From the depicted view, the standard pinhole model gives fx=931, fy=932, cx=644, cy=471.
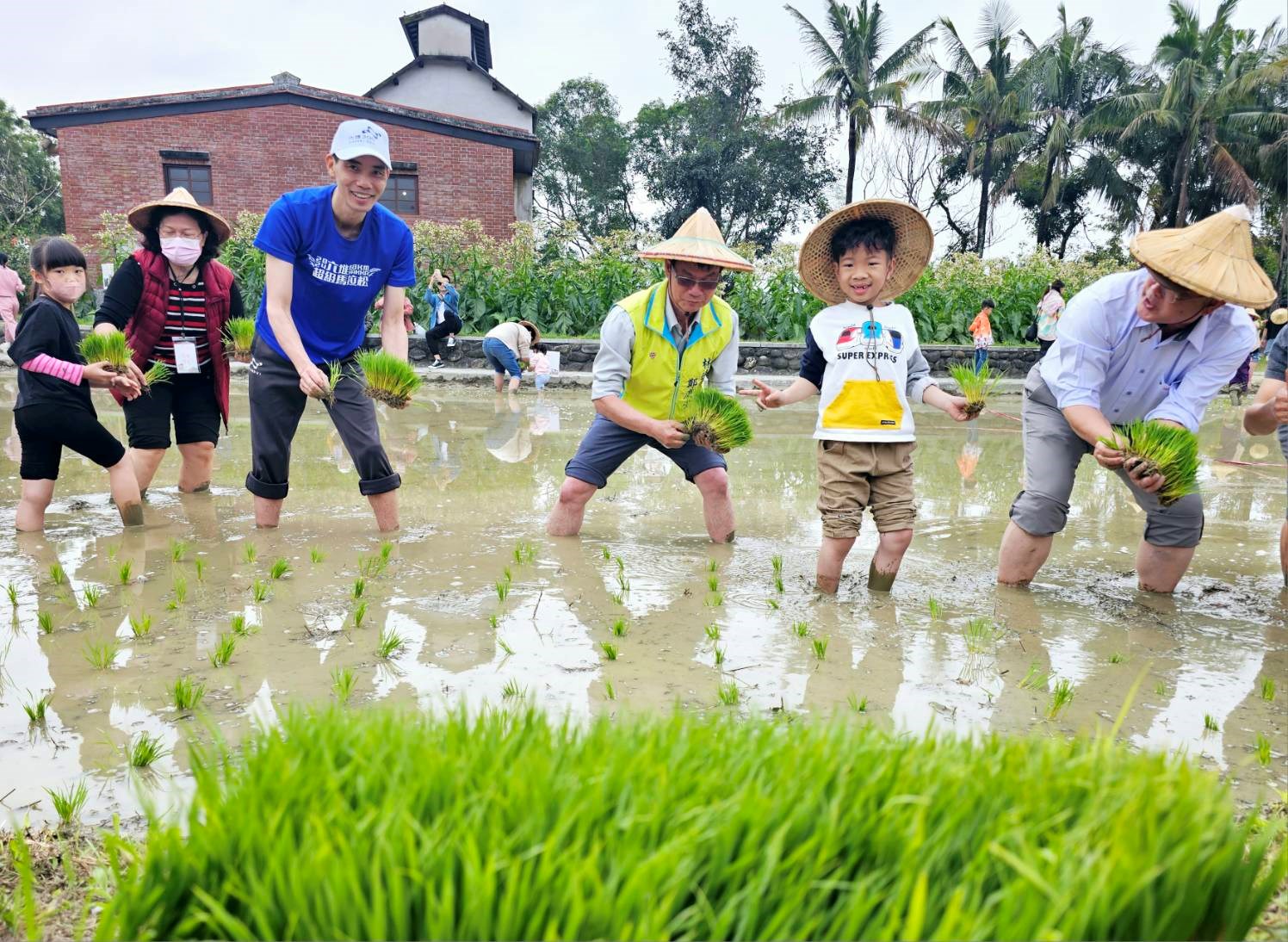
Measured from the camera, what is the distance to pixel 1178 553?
4312 mm

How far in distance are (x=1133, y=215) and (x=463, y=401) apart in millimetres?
30849

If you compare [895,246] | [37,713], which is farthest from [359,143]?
[37,713]

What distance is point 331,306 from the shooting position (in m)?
4.82

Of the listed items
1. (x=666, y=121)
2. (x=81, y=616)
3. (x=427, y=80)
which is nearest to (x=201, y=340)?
(x=81, y=616)

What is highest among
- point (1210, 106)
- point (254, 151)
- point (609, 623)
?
point (1210, 106)

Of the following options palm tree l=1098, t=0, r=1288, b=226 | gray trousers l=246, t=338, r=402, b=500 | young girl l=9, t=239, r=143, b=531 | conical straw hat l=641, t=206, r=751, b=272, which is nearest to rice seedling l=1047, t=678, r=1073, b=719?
conical straw hat l=641, t=206, r=751, b=272

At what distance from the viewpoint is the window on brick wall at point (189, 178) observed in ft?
84.1

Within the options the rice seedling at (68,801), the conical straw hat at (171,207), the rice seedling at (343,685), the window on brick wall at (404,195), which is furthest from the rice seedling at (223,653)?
the window on brick wall at (404,195)

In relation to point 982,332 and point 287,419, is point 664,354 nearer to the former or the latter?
point 287,419

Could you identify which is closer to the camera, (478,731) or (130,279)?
(478,731)

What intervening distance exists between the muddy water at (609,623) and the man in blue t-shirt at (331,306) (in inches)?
18.7

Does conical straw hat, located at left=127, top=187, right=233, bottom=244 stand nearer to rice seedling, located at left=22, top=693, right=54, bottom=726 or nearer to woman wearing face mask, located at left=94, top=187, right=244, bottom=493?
woman wearing face mask, located at left=94, top=187, right=244, bottom=493

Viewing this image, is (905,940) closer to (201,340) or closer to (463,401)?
(201,340)

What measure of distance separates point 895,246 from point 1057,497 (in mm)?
1379
